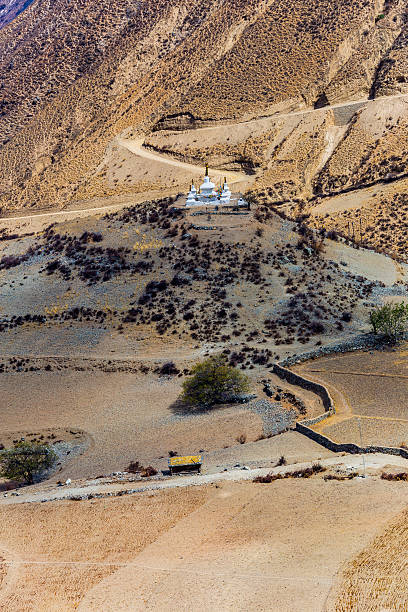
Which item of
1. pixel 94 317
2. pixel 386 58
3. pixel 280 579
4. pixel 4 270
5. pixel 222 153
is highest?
pixel 386 58

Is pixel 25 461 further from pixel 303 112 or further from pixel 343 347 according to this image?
pixel 303 112

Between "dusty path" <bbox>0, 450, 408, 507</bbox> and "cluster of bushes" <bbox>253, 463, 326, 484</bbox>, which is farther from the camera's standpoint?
"dusty path" <bbox>0, 450, 408, 507</bbox>

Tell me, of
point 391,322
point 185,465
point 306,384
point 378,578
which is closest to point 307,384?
point 306,384

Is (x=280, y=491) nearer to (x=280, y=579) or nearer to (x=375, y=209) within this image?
(x=280, y=579)

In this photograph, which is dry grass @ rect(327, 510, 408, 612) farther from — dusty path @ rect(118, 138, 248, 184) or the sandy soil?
dusty path @ rect(118, 138, 248, 184)

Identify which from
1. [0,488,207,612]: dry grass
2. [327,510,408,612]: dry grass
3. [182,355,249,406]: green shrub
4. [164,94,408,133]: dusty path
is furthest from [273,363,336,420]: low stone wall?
[164,94,408,133]: dusty path

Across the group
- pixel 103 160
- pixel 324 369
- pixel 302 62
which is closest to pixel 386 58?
pixel 302 62
